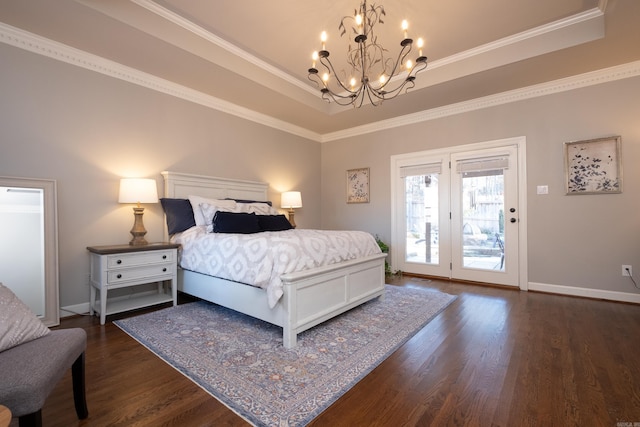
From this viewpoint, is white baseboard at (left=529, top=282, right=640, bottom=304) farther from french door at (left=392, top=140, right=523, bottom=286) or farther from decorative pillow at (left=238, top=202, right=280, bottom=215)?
decorative pillow at (left=238, top=202, right=280, bottom=215)

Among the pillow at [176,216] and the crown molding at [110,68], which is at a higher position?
the crown molding at [110,68]

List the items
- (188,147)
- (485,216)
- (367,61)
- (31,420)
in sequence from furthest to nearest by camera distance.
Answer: (485,216)
(188,147)
(367,61)
(31,420)

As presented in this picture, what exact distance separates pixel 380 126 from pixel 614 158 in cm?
302

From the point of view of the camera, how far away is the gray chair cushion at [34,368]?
36.3 inches

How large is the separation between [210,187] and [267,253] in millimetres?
2084

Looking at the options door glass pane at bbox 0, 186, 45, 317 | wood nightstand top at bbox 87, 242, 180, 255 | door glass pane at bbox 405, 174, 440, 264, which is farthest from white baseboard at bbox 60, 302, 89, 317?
door glass pane at bbox 405, 174, 440, 264

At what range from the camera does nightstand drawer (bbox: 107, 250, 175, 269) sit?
8.62 feet

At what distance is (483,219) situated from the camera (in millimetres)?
4062

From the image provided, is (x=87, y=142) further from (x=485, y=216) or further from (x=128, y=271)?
(x=485, y=216)

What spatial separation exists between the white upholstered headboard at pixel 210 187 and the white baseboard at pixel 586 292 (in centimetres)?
402

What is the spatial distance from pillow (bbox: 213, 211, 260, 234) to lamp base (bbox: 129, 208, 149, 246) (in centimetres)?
76

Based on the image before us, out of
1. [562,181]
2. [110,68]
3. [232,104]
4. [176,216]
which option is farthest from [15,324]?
[562,181]

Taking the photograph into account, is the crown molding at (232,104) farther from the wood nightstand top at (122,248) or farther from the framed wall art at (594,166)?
the wood nightstand top at (122,248)

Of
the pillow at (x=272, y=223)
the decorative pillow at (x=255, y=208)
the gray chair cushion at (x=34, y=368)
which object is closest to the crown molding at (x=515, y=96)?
the decorative pillow at (x=255, y=208)
